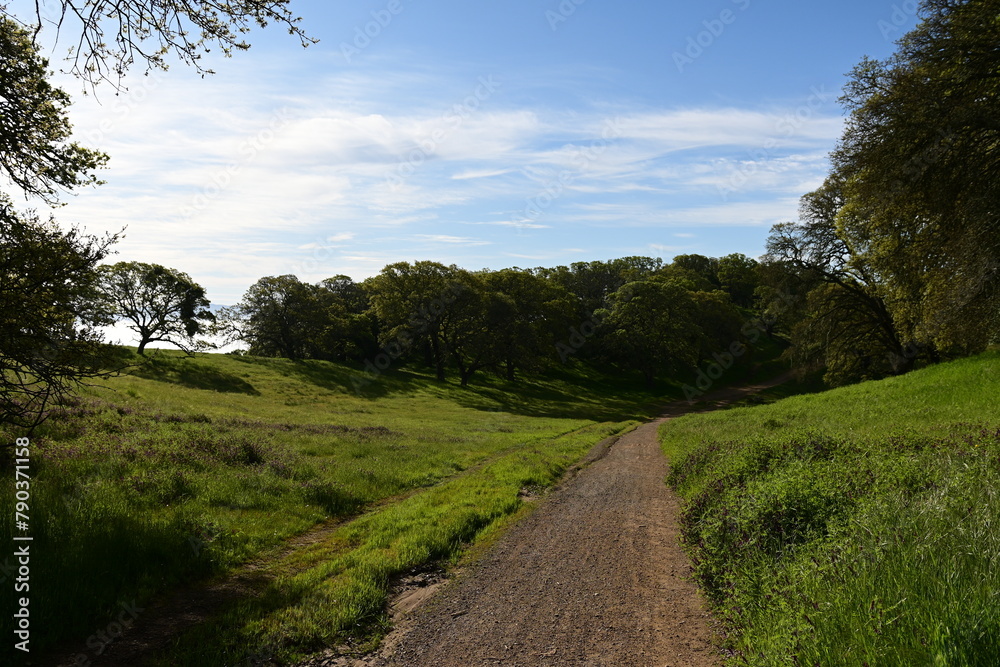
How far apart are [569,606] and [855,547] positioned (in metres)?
3.51

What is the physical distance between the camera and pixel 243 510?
10.6 metres

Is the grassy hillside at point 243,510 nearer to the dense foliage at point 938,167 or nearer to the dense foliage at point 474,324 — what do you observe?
the dense foliage at point 938,167

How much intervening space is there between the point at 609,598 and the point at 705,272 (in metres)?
137

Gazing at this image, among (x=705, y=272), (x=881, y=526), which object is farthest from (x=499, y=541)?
(x=705, y=272)

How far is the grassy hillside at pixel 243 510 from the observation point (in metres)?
6.39

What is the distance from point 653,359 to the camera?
65.7 metres

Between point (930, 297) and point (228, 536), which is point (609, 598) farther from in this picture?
point (930, 297)

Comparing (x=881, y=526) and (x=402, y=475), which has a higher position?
(x=881, y=526)

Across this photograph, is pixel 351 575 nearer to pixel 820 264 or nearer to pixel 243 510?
pixel 243 510

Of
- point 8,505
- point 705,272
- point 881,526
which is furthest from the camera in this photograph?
point 705,272

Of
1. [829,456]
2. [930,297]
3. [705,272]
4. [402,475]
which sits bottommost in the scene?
[402,475]

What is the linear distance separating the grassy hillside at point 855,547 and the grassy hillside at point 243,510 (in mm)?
4665

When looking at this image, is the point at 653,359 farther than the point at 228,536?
Yes

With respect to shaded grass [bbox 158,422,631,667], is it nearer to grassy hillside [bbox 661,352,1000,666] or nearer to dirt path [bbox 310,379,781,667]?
dirt path [bbox 310,379,781,667]
